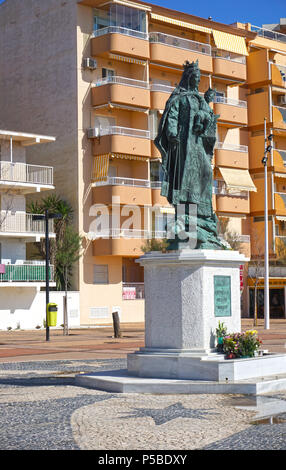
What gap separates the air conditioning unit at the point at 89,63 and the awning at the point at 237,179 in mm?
12289

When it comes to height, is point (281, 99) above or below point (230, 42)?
below

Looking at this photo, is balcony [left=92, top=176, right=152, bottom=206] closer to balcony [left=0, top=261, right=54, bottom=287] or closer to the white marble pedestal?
balcony [left=0, top=261, right=54, bottom=287]

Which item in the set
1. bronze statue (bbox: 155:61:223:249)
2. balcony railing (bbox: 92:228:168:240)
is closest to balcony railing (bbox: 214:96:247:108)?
balcony railing (bbox: 92:228:168:240)

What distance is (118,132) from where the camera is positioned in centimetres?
5053

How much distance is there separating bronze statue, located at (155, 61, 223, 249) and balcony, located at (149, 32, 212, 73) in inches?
1473

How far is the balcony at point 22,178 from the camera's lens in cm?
4331

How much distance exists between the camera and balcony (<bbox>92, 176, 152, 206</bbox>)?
160 ft

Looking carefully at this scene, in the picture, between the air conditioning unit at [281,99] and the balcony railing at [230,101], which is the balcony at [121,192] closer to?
the balcony railing at [230,101]

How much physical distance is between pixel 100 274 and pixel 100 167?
6.72 m

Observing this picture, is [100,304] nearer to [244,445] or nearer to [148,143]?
[148,143]

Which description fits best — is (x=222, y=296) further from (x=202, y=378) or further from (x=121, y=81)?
(x=121, y=81)

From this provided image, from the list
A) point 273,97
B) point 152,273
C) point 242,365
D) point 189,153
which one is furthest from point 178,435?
point 273,97

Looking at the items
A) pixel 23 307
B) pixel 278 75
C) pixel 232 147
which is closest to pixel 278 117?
pixel 278 75

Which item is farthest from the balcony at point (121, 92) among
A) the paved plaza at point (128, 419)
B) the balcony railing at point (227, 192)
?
the paved plaza at point (128, 419)
